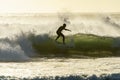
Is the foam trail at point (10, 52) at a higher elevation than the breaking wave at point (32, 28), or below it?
below

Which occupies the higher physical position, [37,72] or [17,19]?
[17,19]

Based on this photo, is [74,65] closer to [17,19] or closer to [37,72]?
[37,72]

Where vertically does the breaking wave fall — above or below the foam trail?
above

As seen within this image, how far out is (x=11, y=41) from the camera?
11.5 ft

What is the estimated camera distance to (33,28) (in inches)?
138

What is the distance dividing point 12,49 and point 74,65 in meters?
0.49

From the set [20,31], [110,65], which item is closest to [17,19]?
[20,31]

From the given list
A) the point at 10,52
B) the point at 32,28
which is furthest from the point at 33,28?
the point at 10,52

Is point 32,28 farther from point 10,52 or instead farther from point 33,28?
point 10,52

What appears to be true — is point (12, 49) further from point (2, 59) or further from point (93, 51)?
point (93, 51)

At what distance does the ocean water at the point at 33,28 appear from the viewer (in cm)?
347

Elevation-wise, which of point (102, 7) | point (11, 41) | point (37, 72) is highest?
point (102, 7)

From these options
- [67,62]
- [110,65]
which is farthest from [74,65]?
[110,65]

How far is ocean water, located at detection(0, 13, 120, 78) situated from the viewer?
3473mm
